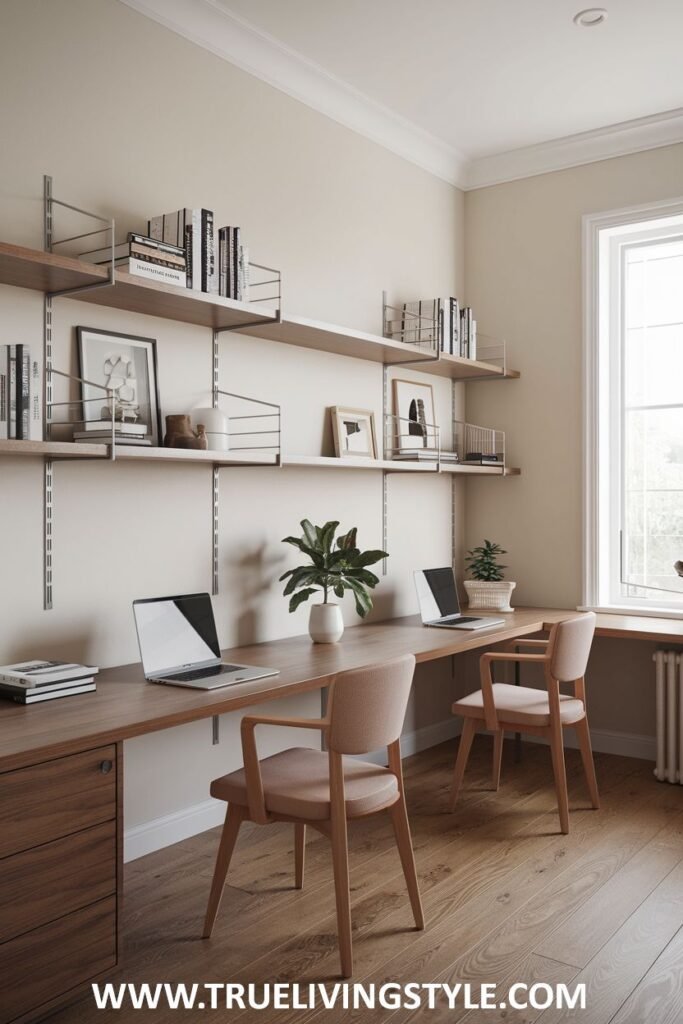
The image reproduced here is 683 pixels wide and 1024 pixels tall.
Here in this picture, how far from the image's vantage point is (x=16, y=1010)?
6.22 feet

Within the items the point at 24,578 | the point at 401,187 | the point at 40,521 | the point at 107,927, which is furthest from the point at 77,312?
the point at 401,187

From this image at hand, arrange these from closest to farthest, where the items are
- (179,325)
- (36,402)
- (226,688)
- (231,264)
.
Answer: (36,402) < (226,688) < (231,264) < (179,325)

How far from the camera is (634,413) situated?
4.34 m

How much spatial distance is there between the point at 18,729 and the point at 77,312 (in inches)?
51.6

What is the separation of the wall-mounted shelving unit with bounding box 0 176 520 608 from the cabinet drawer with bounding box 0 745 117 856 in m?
0.75

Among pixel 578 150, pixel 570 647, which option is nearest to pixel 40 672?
pixel 570 647

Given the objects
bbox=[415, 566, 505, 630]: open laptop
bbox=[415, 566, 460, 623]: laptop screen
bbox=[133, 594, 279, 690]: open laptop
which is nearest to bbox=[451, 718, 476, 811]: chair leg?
bbox=[415, 566, 505, 630]: open laptop

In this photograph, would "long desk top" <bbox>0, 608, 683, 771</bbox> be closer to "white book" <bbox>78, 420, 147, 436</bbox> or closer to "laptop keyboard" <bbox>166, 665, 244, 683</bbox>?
"laptop keyboard" <bbox>166, 665, 244, 683</bbox>

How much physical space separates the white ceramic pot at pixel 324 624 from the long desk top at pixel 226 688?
0.04m

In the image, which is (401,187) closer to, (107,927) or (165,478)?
(165,478)

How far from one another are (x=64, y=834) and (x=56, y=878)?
0.09m

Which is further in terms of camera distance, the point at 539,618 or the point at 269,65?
the point at 539,618

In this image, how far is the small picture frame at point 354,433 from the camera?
146 inches

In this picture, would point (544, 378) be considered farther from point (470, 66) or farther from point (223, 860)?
point (223, 860)
